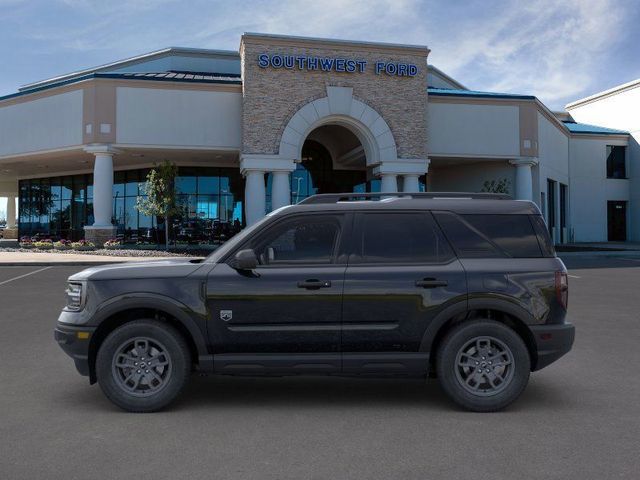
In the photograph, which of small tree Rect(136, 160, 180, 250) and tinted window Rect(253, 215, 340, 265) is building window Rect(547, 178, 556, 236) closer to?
small tree Rect(136, 160, 180, 250)

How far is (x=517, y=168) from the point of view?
106 feet

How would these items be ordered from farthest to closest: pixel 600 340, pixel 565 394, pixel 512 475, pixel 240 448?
pixel 600 340, pixel 565 394, pixel 240 448, pixel 512 475

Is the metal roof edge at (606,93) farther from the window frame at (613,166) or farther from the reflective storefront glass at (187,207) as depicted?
the reflective storefront glass at (187,207)

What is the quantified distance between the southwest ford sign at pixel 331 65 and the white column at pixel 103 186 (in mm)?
8933

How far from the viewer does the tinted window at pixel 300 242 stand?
514 centimetres

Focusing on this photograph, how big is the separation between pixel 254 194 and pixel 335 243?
76.5ft

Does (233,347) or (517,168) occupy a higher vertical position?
(517,168)

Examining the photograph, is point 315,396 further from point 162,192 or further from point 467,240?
point 162,192

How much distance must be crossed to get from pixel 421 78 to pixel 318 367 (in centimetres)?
2615

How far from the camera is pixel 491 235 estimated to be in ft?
17.2

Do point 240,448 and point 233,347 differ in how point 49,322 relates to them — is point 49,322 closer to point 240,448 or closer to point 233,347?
point 233,347

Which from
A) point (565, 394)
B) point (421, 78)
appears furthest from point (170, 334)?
point (421, 78)

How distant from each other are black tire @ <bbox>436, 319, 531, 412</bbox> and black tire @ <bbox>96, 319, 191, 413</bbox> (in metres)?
2.26

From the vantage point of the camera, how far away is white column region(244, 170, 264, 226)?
92.1 feet
